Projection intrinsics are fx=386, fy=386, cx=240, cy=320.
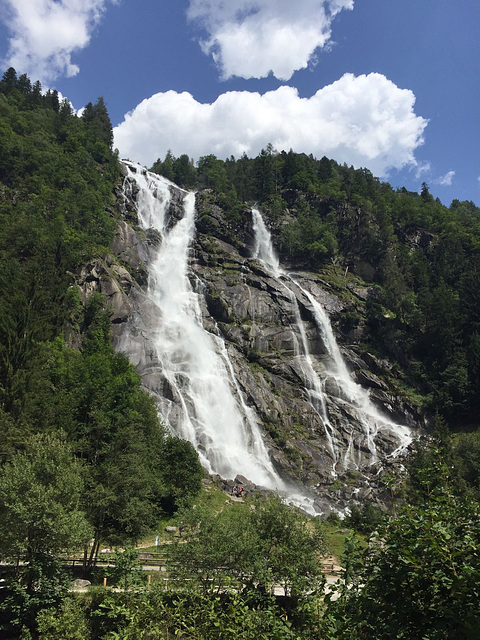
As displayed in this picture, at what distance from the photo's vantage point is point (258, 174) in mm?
92375

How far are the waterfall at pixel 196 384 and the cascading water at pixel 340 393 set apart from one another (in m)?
9.28

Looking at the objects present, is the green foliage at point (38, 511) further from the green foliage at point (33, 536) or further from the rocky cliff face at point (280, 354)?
the rocky cliff face at point (280, 354)

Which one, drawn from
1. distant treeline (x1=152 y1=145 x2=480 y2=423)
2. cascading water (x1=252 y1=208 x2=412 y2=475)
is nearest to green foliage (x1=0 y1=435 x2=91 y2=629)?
cascading water (x1=252 y1=208 x2=412 y2=475)

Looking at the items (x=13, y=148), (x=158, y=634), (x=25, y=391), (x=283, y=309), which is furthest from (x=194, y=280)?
(x=158, y=634)

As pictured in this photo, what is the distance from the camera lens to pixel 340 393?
5059 centimetres

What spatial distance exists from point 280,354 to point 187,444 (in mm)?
26282

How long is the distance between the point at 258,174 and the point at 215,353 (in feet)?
192

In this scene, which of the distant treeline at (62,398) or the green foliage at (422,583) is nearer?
the green foliage at (422,583)

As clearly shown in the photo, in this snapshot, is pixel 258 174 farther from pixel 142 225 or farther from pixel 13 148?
pixel 13 148

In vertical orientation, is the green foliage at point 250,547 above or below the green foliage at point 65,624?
above

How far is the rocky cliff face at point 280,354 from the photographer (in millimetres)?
42031

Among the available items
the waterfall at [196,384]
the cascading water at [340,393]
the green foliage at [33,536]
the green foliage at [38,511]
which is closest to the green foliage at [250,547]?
the green foliage at [38,511]

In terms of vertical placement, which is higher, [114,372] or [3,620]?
[114,372]

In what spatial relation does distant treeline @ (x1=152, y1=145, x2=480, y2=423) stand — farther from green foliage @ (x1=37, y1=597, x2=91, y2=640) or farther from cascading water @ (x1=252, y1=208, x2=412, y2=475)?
green foliage @ (x1=37, y1=597, x2=91, y2=640)
